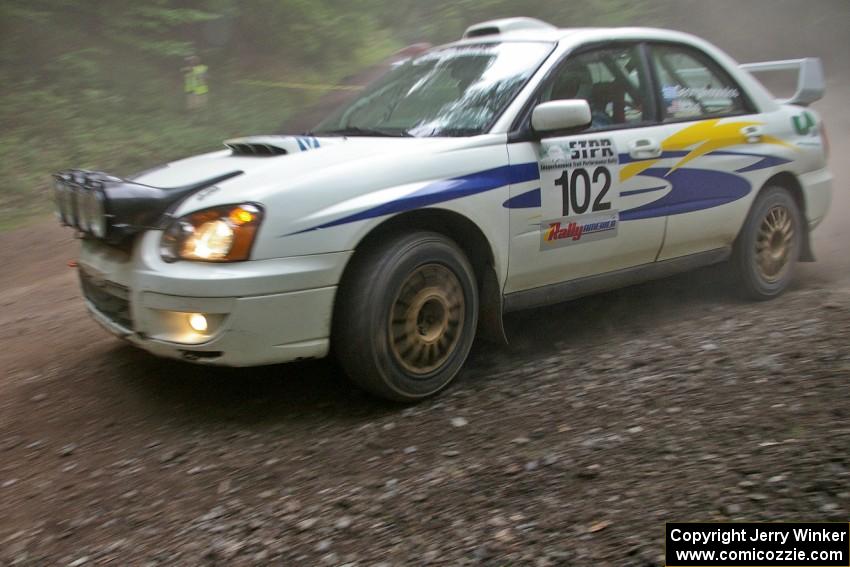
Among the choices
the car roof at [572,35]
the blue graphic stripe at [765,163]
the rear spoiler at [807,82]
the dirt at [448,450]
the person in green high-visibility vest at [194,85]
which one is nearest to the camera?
the dirt at [448,450]

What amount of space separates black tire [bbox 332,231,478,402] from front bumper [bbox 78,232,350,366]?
12 centimetres

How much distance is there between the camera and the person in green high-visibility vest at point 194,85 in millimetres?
14016

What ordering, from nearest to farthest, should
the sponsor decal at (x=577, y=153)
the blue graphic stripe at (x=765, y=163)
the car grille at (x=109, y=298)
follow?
the car grille at (x=109, y=298) → the sponsor decal at (x=577, y=153) → the blue graphic stripe at (x=765, y=163)

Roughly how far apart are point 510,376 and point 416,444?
866mm

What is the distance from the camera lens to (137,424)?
12.2ft

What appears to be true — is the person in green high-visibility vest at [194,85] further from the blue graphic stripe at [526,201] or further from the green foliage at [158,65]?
the blue graphic stripe at [526,201]

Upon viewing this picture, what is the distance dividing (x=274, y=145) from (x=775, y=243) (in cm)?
339

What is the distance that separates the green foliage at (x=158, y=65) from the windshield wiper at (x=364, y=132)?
646cm

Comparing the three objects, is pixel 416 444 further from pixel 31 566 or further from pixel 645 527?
pixel 31 566

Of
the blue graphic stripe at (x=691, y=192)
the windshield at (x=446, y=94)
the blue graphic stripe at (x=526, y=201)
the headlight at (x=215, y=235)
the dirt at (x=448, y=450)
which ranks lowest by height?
the dirt at (x=448, y=450)

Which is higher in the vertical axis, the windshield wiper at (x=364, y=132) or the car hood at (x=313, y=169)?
the windshield wiper at (x=364, y=132)

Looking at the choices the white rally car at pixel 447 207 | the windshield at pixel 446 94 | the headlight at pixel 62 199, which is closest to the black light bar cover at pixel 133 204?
the white rally car at pixel 447 207

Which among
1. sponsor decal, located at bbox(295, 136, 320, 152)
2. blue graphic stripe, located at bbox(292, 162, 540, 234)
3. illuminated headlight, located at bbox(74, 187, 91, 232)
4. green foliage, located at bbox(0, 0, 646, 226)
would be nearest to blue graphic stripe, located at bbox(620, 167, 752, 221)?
blue graphic stripe, located at bbox(292, 162, 540, 234)

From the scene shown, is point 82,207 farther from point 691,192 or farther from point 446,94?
point 691,192
